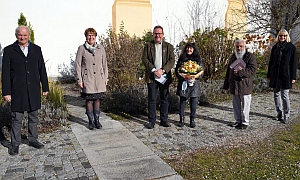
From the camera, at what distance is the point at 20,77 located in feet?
12.4

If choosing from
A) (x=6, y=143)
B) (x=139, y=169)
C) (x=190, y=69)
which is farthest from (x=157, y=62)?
(x=6, y=143)

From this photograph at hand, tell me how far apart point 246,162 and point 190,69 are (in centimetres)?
193

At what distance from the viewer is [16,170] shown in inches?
130

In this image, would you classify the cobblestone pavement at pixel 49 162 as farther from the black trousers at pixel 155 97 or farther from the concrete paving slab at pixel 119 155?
the black trousers at pixel 155 97

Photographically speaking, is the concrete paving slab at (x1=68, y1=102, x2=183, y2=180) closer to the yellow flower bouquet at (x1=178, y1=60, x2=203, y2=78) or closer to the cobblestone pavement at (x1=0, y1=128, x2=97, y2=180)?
the cobblestone pavement at (x1=0, y1=128, x2=97, y2=180)

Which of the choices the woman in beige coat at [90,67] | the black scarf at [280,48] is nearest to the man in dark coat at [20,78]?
the woman in beige coat at [90,67]

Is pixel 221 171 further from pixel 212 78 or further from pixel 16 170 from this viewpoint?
pixel 212 78

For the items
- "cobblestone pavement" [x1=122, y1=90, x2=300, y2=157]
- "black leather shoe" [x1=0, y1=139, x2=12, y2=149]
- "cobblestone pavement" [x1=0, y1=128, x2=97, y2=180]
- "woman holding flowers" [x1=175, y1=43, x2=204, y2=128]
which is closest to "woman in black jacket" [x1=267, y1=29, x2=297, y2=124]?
"cobblestone pavement" [x1=122, y1=90, x2=300, y2=157]

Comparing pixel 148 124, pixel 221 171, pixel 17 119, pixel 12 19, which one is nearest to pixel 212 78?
pixel 148 124

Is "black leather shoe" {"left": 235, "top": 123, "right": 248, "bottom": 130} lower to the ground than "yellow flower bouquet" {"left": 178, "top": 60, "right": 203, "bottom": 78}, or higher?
lower

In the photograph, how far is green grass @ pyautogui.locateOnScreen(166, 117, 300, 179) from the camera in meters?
3.18

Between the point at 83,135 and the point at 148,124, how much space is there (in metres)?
1.26

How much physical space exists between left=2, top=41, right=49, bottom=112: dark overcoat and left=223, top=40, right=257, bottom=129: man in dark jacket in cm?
331

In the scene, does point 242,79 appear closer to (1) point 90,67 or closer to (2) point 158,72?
(2) point 158,72
